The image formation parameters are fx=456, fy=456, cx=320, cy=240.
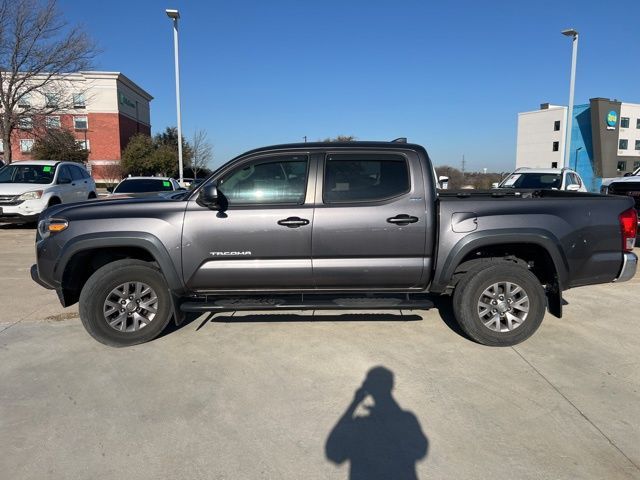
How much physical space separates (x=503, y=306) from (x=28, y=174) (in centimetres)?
1316

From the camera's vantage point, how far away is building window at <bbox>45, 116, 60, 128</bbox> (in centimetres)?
2482

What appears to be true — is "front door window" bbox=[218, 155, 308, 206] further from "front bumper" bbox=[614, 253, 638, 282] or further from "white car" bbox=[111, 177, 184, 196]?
"white car" bbox=[111, 177, 184, 196]

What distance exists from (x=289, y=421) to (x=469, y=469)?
1208 millimetres

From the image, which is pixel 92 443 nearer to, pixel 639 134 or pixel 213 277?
pixel 213 277

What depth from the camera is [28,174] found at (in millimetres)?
12719

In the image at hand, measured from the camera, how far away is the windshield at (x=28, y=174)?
12.5 metres

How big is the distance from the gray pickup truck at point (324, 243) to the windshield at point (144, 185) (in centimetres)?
832

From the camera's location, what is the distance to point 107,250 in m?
4.55

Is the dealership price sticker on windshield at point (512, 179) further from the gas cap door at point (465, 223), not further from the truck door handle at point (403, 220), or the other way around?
the truck door handle at point (403, 220)

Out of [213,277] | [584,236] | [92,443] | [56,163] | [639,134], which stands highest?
[639,134]

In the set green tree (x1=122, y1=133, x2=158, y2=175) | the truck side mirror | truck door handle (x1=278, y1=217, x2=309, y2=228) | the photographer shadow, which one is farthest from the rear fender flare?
green tree (x1=122, y1=133, x2=158, y2=175)

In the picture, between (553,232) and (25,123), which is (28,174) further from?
(25,123)

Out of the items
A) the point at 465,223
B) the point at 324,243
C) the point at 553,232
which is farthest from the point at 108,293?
the point at 553,232

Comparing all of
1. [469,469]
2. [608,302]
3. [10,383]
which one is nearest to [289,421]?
[469,469]
